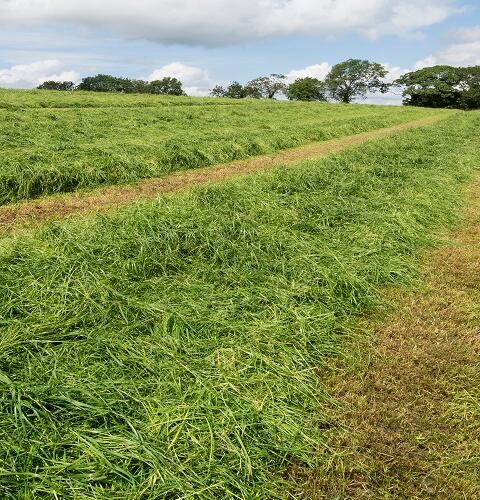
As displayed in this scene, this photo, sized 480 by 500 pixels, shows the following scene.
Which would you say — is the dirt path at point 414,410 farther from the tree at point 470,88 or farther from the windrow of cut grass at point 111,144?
the tree at point 470,88

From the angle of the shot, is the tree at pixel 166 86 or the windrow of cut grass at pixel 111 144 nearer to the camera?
the windrow of cut grass at pixel 111 144

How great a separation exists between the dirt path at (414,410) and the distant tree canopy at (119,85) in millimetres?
85538

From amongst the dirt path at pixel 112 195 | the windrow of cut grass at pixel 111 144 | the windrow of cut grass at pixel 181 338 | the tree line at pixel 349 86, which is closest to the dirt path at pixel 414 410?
the windrow of cut grass at pixel 181 338

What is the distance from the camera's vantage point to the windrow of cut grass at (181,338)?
2.66 metres

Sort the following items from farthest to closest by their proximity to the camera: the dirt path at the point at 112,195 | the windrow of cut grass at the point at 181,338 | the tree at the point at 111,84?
the tree at the point at 111,84
the dirt path at the point at 112,195
the windrow of cut grass at the point at 181,338

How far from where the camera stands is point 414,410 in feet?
11.1

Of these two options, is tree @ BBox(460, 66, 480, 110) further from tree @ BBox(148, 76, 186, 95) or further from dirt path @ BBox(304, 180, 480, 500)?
dirt path @ BBox(304, 180, 480, 500)

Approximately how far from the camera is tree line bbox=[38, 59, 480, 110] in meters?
79.4

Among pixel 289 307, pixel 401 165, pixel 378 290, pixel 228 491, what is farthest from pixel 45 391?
pixel 401 165

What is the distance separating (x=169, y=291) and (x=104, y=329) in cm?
99

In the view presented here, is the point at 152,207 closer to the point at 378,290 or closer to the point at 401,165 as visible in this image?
the point at 378,290

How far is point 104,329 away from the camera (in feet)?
12.6

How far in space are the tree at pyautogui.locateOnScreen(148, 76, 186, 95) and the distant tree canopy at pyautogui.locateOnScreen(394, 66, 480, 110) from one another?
51.4m

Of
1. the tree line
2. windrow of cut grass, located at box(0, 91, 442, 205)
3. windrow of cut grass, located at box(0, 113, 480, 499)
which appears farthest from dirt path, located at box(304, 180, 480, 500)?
the tree line
